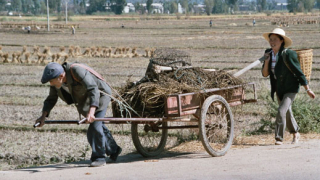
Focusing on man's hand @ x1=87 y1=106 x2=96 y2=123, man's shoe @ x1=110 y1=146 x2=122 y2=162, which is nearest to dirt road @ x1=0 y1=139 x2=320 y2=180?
man's shoe @ x1=110 y1=146 x2=122 y2=162

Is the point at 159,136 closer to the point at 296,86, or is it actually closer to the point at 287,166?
the point at 296,86

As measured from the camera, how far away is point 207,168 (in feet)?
21.2

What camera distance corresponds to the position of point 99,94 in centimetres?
662

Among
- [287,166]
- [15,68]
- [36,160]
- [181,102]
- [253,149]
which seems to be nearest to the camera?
[287,166]

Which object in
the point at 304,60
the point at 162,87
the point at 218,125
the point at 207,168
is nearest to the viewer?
the point at 207,168

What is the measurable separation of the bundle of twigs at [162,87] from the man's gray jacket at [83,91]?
406 millimetres

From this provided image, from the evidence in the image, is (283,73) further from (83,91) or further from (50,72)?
(50,72)

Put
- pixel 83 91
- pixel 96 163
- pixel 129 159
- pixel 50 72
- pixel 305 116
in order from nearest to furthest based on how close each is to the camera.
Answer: pixel 50 72, pixel 83 91, pixel 96 163, pixel 129 159, pixel 305 116

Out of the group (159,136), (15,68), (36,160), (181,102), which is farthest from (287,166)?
(15,68)

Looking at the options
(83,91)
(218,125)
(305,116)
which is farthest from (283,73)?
(83,91)

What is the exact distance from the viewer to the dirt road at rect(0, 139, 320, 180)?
19.8 ft

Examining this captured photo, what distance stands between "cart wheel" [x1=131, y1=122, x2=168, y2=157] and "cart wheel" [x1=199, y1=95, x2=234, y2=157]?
644mm

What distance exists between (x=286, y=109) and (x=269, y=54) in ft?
2.79

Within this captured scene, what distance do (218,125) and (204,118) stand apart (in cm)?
53
